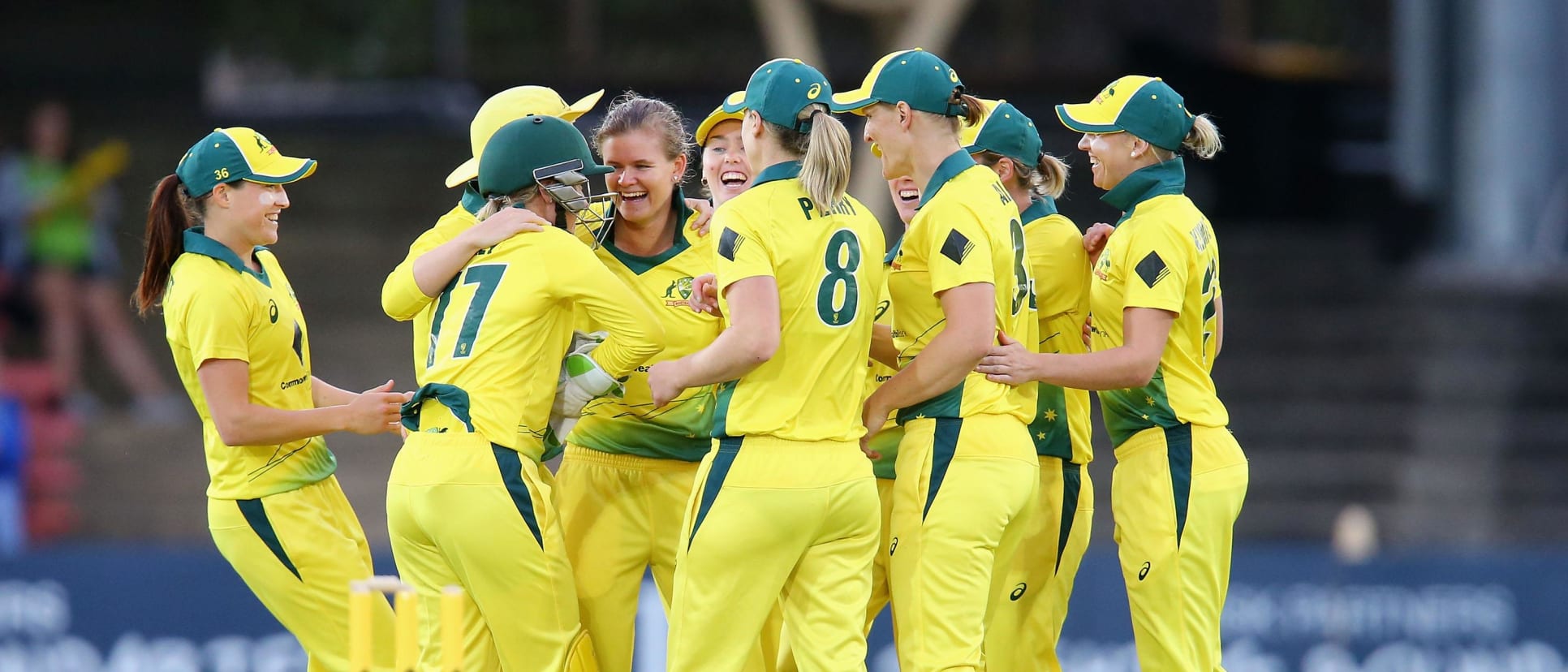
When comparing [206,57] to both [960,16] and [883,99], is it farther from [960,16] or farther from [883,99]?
[883,99]

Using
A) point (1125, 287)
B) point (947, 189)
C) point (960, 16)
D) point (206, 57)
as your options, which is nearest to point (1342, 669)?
point (1125, 287)

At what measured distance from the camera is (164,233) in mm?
4957

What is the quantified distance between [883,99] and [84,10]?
1207cm

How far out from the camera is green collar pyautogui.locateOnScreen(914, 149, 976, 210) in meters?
4.62

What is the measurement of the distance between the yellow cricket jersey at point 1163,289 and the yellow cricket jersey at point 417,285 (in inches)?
73.2

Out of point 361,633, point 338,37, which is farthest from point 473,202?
point 338,37

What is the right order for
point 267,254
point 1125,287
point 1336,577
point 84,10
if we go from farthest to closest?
point 84,10 < point 1336,577 < point 267,254 < point 1125,287

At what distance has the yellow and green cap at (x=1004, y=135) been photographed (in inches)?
196

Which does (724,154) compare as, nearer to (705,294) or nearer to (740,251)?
(705,294)

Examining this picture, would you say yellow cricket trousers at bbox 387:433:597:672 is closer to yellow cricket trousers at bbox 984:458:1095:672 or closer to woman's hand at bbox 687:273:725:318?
woman's hand at bbox 687:273:725:318

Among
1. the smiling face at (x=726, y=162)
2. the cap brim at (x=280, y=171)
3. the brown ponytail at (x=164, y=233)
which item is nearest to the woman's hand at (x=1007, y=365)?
the smiling face at (x=726, y=162)

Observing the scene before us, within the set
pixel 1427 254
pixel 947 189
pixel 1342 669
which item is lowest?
pixel 1342 669

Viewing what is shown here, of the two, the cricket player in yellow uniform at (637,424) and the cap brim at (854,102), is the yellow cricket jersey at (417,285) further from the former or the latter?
the cap brim at (854,102)

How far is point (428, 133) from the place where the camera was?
49.9 ft
